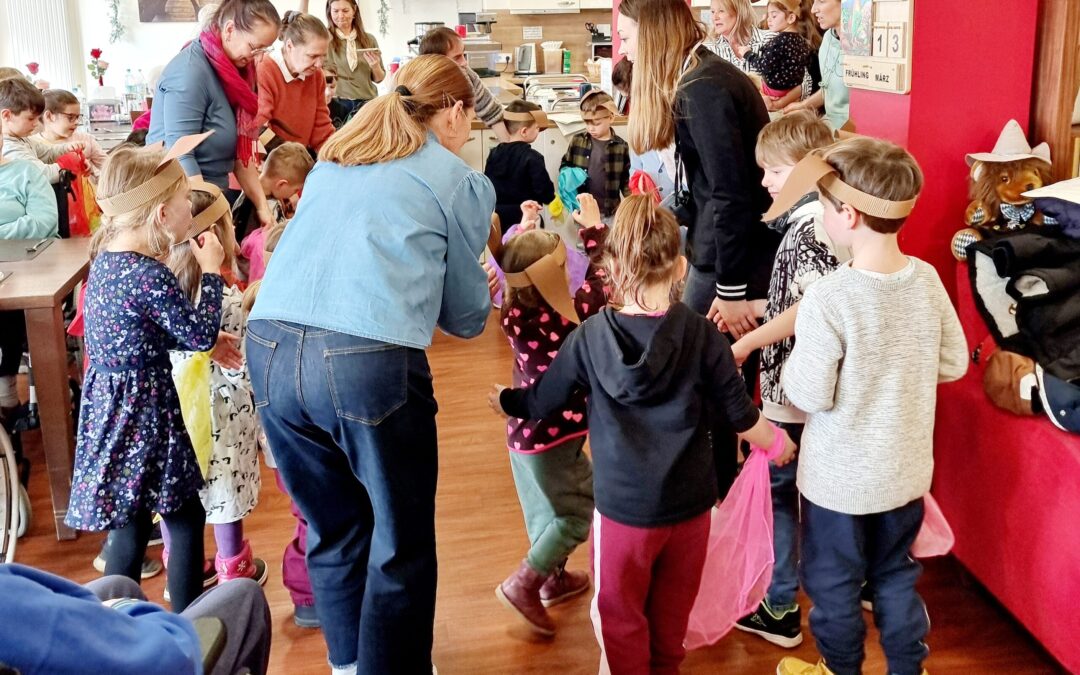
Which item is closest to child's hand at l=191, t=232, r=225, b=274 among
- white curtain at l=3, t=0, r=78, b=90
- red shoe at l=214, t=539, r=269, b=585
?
red shoe at l=214, t=539, r=269, b=585

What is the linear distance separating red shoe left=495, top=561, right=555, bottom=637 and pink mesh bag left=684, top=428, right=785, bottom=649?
39 cm

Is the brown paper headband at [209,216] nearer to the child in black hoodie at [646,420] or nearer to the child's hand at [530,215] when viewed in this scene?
the child's hand at [530,215]

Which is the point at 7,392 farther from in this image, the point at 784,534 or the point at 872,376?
Answer: the point at 872,376

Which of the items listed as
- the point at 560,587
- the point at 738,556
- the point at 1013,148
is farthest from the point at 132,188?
the point at 1013,148

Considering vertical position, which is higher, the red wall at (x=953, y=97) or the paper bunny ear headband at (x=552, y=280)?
the red wall at (x=953, y=97)

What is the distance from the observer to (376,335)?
1771 mm

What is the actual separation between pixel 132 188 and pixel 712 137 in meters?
1.33

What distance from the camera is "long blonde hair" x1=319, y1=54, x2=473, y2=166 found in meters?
1.86

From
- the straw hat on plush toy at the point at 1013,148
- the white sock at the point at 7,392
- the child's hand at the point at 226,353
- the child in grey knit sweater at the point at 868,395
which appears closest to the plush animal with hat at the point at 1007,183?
the straw hat on plush toy at the point at 1013,148

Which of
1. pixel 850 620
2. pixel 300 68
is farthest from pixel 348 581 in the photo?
pixel 300 68

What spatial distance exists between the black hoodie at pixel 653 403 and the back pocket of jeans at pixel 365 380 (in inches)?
13.7

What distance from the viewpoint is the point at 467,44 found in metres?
7.53

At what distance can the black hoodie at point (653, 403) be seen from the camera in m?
1.85

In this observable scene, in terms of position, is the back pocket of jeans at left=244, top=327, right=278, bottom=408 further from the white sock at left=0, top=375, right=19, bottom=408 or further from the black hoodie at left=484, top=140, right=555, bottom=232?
the black hoodie at left=484, top=140, right=555, bottom=232
